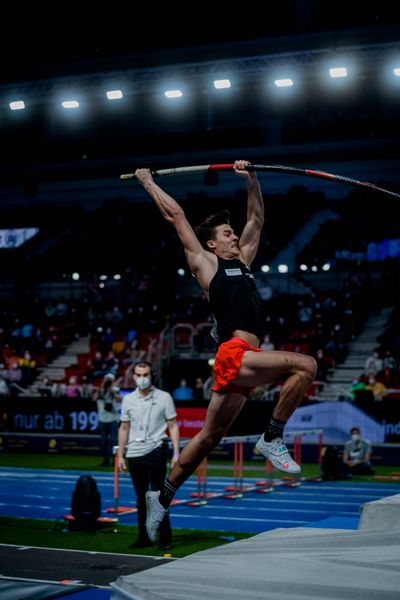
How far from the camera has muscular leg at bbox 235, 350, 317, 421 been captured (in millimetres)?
5691

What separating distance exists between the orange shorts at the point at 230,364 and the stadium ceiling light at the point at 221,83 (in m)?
16.1

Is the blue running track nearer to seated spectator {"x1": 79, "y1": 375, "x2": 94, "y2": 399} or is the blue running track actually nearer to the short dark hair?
the short dark hair

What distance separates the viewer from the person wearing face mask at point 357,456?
672 inches

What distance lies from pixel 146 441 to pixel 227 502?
457 cm

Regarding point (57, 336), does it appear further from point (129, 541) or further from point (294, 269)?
point (129, 541)

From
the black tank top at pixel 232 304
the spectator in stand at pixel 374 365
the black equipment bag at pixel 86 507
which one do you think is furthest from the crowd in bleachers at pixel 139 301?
the black tank top at pixel 232 304

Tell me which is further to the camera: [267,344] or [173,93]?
[267,344]

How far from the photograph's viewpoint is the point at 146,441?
9.55m

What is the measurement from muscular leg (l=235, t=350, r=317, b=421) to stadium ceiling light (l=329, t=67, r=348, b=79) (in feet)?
50.4

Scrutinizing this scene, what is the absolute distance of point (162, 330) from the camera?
25.1m

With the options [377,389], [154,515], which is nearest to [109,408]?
[377,389]

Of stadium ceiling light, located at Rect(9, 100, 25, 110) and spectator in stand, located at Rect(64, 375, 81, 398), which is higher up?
stadium ceiling light, located at Rect(9, 100, 25, 110)

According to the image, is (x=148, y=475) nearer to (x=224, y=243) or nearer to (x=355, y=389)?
(x=224, y=243)

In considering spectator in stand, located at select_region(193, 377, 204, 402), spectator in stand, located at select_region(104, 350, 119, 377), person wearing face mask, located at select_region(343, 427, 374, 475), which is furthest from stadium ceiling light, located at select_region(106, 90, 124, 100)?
person wearing face mask, located at select_region(343, 427, 374, 475)
